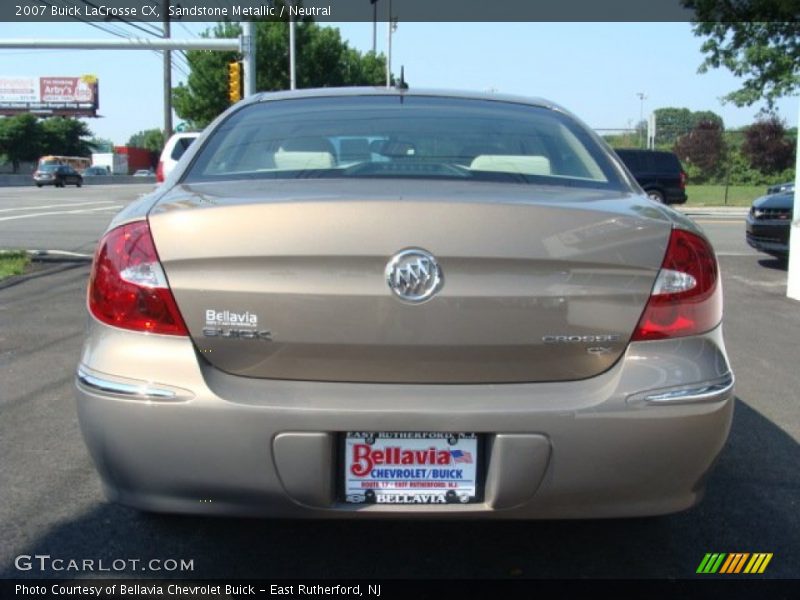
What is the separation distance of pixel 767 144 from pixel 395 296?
38.8 m

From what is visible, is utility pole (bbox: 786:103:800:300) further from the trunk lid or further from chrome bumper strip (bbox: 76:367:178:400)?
chrome bumper strip (bbox: 76:367:178:400)

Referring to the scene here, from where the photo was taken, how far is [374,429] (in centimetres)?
Answer: 239

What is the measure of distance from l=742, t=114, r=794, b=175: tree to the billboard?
76492mm

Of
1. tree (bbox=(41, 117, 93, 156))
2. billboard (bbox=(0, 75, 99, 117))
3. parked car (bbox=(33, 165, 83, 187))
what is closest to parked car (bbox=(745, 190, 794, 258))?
parked car (bbox=(33, 165, 83, 187))

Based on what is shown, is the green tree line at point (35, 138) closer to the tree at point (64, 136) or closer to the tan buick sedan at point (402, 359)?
the tree at point (64, 136)

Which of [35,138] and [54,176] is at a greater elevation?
[35,138]

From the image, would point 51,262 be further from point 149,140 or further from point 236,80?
A: point 149,140

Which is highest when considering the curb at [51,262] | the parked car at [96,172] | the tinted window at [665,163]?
the tinted window at [665,163]

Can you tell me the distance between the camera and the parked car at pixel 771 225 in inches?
442

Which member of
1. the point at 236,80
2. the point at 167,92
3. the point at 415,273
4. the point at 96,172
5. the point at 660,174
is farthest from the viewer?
the point at 96,172

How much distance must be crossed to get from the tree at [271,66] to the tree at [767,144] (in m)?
19.6

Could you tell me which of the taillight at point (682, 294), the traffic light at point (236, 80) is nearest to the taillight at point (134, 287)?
the taillight at point (682, 294)

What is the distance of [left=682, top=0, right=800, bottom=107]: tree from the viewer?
64.6 ft

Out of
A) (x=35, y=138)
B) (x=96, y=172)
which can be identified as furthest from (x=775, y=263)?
(x=35, y=138)
